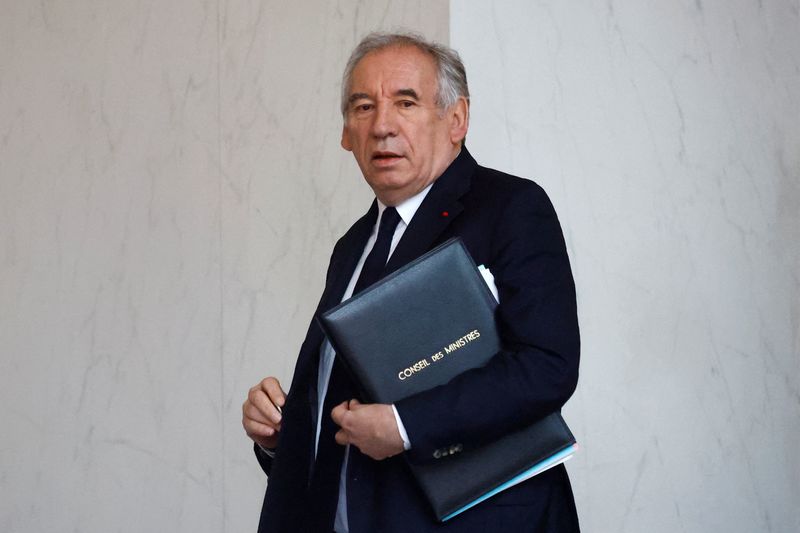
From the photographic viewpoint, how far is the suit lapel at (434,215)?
2270 mm

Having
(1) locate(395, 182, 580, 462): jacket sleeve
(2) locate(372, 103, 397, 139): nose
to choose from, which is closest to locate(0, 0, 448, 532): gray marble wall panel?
(2) locate(372, 103, 397, 139): nose

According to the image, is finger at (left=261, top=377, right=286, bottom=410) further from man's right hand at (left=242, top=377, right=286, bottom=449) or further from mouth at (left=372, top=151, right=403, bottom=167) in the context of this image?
mouth at (left=372, top=151, right=403, bottom=167)

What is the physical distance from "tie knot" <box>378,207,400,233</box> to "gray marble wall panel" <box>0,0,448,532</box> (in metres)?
1.77

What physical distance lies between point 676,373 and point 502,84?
4.49 ft

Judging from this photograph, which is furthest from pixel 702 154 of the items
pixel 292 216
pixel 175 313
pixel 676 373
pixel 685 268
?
pixel 175 313

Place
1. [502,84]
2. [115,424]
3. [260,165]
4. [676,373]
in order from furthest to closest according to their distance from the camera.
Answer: [115,424]
[260,165]
[676,373]
[502,84]

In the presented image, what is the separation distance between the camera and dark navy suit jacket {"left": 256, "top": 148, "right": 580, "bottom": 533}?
78.0 inches

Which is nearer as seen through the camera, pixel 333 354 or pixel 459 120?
pixel 333 354

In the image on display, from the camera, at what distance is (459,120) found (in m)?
2.54

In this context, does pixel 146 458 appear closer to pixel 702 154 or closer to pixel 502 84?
pixel 502 84

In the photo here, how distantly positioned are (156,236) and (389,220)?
2591 millimetres

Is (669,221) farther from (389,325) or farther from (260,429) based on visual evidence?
(389,325)

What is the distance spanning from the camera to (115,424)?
4.83 meters

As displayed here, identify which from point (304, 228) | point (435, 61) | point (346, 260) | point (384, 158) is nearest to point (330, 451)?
point (346, 260)
